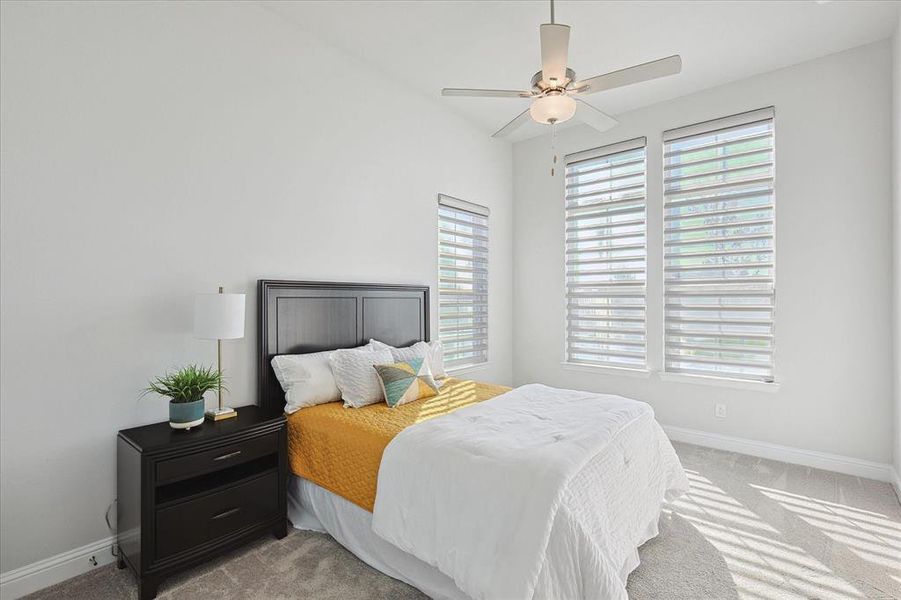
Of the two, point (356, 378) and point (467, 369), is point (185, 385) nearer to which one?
point (356, 378)

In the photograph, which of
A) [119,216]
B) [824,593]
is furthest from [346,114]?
[824,593]

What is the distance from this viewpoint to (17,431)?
1915 millimetres

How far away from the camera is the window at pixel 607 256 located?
4121mm

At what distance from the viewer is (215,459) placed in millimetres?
2078

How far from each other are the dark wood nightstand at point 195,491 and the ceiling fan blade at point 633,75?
235cm

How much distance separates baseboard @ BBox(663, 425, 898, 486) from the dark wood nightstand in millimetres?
3346

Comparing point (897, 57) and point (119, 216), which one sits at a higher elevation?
point (897, 57)

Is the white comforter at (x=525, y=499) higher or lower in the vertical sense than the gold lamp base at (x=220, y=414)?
lower

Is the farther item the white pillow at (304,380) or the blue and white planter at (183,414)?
the white pillow at (304,380)

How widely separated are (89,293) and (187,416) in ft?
2.45

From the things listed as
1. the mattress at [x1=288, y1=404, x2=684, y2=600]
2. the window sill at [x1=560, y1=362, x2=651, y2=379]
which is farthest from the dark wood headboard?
the window sill at [x1=560, y1=362, x2=651, y2=379]

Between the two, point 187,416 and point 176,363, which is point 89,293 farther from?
point 187,416

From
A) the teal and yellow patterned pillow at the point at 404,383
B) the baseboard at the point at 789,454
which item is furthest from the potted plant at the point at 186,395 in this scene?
the baseboard at the point at 789,454

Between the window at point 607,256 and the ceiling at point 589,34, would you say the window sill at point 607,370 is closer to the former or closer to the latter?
the window at point 607,256
